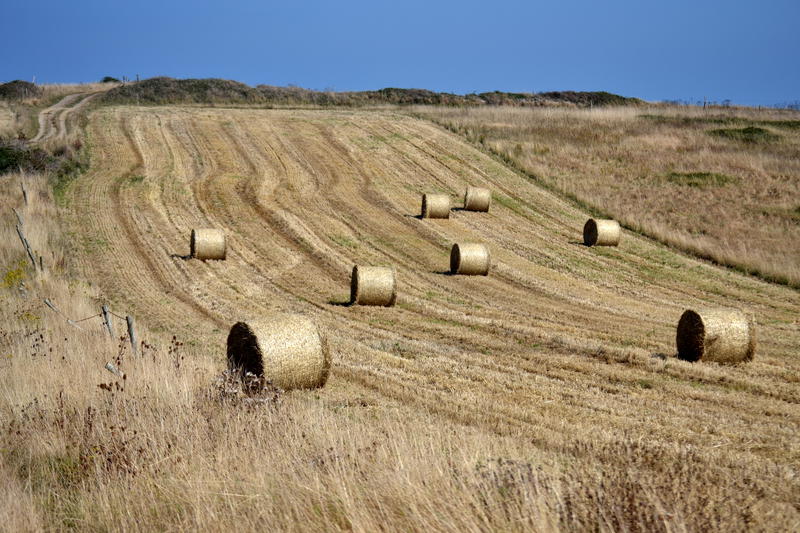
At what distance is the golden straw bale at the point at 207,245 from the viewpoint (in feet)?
72.8

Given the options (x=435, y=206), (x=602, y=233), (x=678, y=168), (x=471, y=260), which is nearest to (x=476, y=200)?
(x=435, y=206)

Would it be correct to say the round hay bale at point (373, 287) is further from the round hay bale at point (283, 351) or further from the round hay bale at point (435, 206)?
the round hay bale at point (435, 206)

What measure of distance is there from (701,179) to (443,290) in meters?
20.2

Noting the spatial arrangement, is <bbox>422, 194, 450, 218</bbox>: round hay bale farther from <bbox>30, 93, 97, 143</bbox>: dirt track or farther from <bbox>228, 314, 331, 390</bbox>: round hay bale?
<bbox>30, 93, 97, 143</bbox>: dirt track

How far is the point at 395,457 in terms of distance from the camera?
6102 millimetres

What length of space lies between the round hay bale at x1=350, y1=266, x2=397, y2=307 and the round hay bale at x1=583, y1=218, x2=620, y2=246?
35.5 ft

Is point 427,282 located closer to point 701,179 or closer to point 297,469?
point 297,469

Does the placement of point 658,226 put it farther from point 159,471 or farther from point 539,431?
point 159,471

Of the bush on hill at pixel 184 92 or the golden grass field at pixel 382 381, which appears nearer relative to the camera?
the golden grass field at pixel 382 381

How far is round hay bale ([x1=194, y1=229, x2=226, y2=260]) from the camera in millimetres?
22203

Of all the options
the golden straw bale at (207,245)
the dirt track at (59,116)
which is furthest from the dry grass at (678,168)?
the dirt track at (59,116)

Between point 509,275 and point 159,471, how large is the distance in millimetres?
16581

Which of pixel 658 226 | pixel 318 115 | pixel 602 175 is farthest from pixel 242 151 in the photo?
pixel 658 226

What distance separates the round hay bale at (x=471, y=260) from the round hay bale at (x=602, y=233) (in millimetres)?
6146
